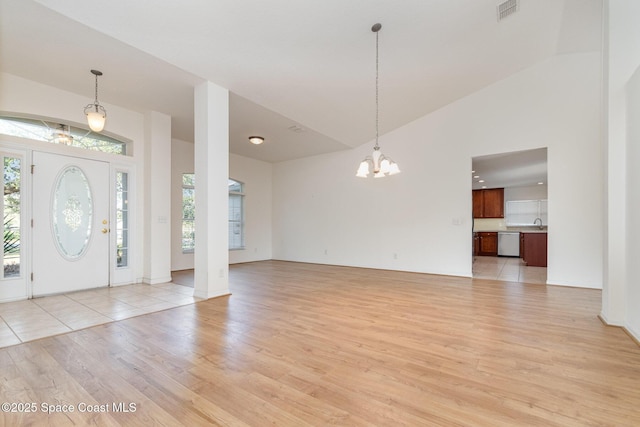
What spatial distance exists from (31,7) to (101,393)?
132 inches

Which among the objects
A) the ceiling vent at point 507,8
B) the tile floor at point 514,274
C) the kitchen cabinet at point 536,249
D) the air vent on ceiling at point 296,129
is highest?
the ceiling vent at point 507,8

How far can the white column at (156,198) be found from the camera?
5.05m

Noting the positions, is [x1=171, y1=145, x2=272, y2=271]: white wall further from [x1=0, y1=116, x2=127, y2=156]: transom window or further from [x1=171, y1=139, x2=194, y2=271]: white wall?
[x1=0, y1=116, x2=127, y2=156]: transom window

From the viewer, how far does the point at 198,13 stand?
291cm

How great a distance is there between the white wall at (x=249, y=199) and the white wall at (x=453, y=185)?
679 mm

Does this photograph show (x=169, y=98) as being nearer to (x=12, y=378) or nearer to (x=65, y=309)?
(x=65, y=309)

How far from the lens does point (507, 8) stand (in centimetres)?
356

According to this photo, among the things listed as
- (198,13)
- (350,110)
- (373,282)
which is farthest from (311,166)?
(198,13)

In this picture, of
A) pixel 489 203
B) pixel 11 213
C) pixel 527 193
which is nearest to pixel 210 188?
pixel 11 213

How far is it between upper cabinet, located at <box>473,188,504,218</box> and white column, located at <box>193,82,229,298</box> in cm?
976

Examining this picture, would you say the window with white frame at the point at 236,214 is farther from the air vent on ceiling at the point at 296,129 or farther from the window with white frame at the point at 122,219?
the window with white frame at the point at 122,219

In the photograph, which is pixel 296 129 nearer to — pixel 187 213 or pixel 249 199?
pixel 249 199

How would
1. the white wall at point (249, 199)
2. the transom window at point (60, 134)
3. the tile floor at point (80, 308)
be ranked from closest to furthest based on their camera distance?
the tile floor at point (80, 308) → the transom window at point (60, 134) → the white wall at point (249, 199)

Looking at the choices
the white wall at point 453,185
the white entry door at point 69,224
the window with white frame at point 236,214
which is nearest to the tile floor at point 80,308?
the white entry door at point 69,224
